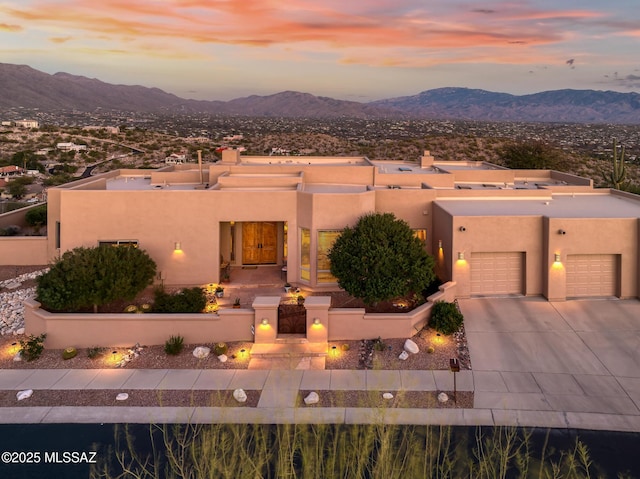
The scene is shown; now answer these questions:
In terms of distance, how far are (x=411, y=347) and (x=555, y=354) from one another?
427cm

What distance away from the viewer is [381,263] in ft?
51.1

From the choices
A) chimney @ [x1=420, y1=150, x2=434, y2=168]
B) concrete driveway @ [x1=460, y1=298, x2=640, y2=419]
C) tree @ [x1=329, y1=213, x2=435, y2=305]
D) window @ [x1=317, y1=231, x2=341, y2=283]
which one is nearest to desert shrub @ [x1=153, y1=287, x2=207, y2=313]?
tree @ [x1=329, y1=213, x2=435, y2=305]

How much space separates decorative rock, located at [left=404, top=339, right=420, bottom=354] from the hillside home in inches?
169

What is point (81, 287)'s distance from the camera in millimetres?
14820

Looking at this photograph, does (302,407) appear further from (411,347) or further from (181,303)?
(181,303)

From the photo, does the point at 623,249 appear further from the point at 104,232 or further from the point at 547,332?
the point at 104,232

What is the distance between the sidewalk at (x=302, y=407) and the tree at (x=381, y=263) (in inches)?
130

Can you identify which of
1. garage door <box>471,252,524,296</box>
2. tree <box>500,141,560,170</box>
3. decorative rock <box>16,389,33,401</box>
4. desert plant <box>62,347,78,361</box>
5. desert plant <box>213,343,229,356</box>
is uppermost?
tree <box>500,141,560,170</box>

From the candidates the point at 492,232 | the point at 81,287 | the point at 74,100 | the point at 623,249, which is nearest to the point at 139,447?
the point at 81,287

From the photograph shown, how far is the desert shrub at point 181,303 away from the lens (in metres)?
15.3

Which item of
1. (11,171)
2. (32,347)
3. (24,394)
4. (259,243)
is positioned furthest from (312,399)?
(11,171)

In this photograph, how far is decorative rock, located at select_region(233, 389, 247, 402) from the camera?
11750 mm

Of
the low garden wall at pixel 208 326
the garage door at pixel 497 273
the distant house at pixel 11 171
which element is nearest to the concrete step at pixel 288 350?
the low garden wall at pixel 208 326

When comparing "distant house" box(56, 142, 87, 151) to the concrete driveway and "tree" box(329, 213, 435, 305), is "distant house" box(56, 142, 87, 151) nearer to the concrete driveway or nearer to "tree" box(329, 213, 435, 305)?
"tree" box(329, 213, 435, 305)
